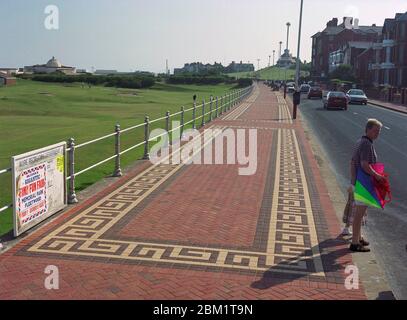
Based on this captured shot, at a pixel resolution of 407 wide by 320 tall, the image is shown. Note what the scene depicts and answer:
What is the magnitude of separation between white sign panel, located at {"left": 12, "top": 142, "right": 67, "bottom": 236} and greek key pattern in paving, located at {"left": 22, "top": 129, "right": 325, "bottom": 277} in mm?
374

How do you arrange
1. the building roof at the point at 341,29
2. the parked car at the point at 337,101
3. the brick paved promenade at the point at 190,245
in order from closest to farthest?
the brick paved promenade at the point at 190,245
the parked car at the point at 337,101
the building roof at the point at 341,29

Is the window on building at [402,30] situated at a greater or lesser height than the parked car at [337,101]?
greater

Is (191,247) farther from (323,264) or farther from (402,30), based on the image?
(402,30)

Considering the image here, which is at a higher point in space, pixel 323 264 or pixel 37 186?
pixel 37 186

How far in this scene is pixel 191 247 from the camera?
690 cm

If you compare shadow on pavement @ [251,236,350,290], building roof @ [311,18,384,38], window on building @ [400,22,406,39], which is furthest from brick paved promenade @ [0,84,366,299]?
building roof @ [311,18,384,38]

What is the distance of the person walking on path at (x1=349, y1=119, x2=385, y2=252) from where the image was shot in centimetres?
670

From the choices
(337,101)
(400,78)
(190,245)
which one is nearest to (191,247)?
(190,245)

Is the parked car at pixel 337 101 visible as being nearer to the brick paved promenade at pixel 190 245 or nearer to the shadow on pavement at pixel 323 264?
the brick paved promenade at pixel 190 245

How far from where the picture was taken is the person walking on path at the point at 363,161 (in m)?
6.70

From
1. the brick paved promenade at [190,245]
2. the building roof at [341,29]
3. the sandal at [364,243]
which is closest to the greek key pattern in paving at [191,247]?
the brick paved promenade at [190,245]

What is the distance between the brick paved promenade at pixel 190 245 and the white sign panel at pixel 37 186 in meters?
0.23

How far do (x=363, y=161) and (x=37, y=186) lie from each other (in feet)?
15.2

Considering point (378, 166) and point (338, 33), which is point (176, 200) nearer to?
point (378, 166)
